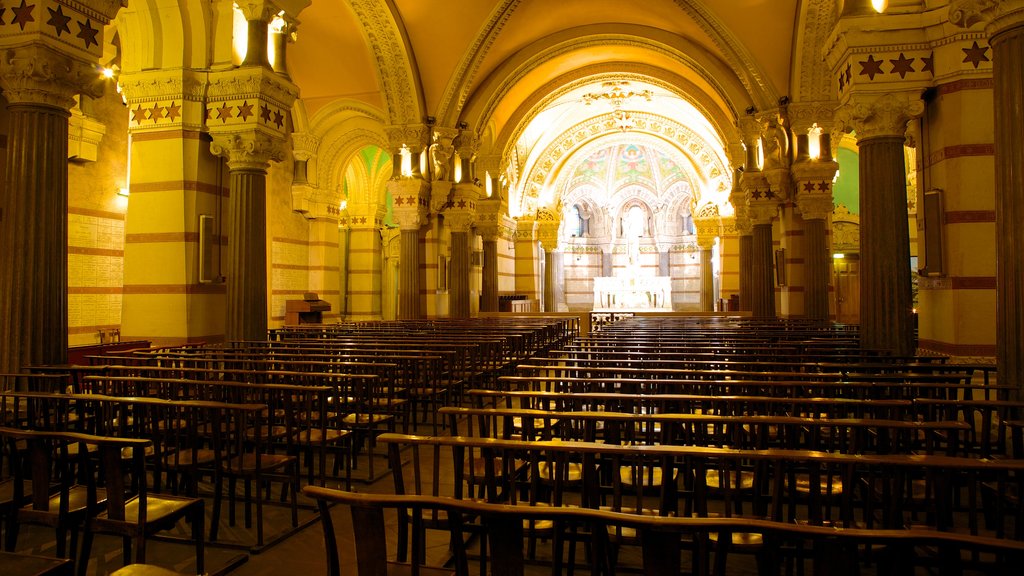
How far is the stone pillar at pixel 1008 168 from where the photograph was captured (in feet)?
15.1

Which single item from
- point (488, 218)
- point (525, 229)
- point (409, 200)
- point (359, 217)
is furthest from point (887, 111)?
point (525, 229)

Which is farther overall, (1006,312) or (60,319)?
(60,319)

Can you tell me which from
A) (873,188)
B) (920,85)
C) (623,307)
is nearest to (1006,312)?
(873,188)

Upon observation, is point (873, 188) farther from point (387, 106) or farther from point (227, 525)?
point (387, 106)

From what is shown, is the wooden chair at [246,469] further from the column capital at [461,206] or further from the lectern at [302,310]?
the column capital at [461,206]

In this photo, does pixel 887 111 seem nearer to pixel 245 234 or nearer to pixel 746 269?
pixel 245 234

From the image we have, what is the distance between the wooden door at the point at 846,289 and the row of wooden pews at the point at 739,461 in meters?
13.5

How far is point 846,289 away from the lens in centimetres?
1955

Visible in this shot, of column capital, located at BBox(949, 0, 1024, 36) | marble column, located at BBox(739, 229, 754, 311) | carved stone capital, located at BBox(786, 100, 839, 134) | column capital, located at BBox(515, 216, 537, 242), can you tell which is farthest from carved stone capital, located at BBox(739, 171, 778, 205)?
column capital, located at BBox(515, 216, 537, 242)

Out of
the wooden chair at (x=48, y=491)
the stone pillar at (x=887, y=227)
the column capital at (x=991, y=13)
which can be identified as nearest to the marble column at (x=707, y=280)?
the stone pillar at (x=887, y=227)

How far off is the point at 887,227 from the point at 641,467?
6.31 meters

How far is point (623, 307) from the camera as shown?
2706 cm

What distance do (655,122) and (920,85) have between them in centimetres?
1983

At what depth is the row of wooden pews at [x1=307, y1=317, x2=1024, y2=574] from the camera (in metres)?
2.34
